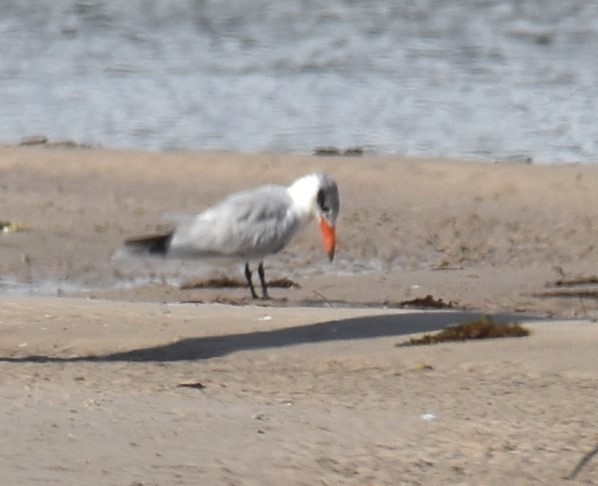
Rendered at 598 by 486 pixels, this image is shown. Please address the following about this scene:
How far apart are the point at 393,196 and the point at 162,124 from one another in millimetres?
3866

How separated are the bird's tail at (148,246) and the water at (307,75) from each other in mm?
5704

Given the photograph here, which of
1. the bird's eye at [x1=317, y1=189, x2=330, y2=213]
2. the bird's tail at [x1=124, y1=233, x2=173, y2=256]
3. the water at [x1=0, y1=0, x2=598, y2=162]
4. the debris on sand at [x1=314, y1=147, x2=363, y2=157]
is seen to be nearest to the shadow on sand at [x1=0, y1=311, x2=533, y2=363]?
the bird's eye at [x1=317, y1=189, x2=330, y2=213]

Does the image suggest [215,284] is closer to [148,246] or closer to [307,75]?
[148,246]

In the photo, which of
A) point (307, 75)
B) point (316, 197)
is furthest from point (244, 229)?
point (307, 75)

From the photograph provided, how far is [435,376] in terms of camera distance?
22.0 ft

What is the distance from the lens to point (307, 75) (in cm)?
1900

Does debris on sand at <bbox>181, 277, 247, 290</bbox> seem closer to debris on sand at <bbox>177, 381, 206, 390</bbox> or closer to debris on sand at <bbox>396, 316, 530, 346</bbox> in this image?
debris on sand at <bbox>396, 316, 530, 346</bbox>

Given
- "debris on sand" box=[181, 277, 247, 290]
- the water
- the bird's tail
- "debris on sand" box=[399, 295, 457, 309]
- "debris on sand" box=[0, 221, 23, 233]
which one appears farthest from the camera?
the water

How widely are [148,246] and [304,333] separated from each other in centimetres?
148

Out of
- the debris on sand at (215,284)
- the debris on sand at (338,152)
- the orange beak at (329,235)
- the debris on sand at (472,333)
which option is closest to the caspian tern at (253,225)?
the orange beak at (329,235)

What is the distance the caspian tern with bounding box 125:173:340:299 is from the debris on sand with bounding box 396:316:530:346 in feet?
4.82

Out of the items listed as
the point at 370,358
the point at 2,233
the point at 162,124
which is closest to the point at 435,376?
the point at 370,358

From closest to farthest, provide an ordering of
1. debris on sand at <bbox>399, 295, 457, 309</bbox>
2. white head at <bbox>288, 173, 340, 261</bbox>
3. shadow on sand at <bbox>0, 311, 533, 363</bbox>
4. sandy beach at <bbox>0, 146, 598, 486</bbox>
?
1. sandy beach at <bbox>0, 146, 598, 486</bbox>
2. shadow on sand at <bbox>0, 311, 533, 363</bbox>
3. white head at <bbox>288, 173, 340, 261</bbox>
4. debris on sand at <bbox>399, 295, 457, 309</bbox>

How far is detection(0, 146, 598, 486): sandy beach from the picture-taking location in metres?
5.25
